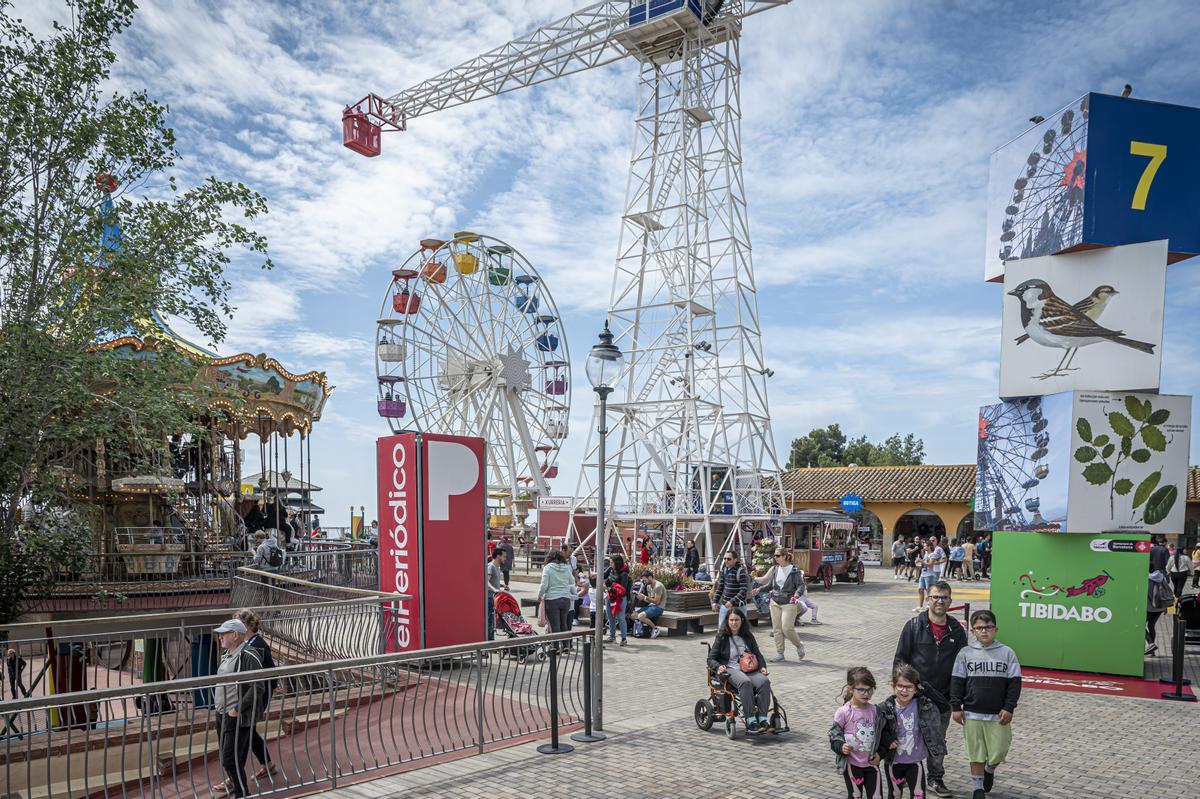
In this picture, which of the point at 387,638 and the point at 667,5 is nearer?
the point at 387,638

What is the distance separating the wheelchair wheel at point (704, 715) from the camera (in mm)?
8877

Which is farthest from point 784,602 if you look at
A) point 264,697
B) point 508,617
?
point 264,697

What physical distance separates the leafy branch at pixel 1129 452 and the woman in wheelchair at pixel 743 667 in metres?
6.41

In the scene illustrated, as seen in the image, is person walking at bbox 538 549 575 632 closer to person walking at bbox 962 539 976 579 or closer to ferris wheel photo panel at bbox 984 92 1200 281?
ferris wheel photo panel at bbox 984 92 1200 281

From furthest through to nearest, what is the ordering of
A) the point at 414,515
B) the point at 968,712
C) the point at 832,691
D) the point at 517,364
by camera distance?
the point at 517,364, the point at 414,515, the point at 832,691, the point at 968,712

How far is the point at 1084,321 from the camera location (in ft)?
40.0

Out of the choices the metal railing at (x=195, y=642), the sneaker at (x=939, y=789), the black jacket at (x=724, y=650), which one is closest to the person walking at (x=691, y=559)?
the metal railing at (x=195, y=642)

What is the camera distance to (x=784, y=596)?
13.0 m

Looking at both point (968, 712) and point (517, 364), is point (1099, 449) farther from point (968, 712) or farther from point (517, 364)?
point (517, 364)

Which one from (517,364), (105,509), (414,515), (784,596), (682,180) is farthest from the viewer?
(517,364)

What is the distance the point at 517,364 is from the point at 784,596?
1005 inches

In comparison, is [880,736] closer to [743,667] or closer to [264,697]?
[743,667]

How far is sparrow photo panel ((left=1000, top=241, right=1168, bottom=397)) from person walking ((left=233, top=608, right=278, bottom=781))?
10.9 m

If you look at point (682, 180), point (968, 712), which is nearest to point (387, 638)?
point (968, 712)
